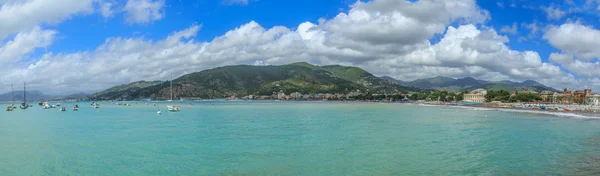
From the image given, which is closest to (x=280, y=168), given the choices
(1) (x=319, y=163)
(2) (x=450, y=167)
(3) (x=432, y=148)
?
(1) (x=319, y=163)

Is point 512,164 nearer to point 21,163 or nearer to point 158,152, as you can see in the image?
point 158,152

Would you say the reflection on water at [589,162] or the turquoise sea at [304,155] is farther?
the turquoise sea at [304,155]

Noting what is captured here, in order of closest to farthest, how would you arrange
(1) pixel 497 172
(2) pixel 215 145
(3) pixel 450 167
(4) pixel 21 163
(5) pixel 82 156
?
(1) pixel 497 172 → (3) pixel 450 167 → (4) pixel 21 163 → (5) pixel 82 156 → (2) pixel 215 145

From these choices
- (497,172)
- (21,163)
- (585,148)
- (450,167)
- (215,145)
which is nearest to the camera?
(497,172)

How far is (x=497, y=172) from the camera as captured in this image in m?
21.9

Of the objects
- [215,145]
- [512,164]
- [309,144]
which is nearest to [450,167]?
[512,164]

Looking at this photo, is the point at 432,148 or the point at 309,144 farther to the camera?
the point at 309,144

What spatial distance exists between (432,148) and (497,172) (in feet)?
31.8

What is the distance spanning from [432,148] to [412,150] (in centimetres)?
226

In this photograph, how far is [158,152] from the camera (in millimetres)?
30359

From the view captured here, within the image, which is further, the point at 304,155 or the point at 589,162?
the point at 304,155

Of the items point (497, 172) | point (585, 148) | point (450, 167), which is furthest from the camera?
point (585, 148)

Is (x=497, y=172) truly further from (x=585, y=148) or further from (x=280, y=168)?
(x=585, y=148)

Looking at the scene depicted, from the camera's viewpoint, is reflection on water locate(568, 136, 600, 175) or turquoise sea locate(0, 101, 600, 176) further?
turquoise sea locate(0, 101, 600, 176)
